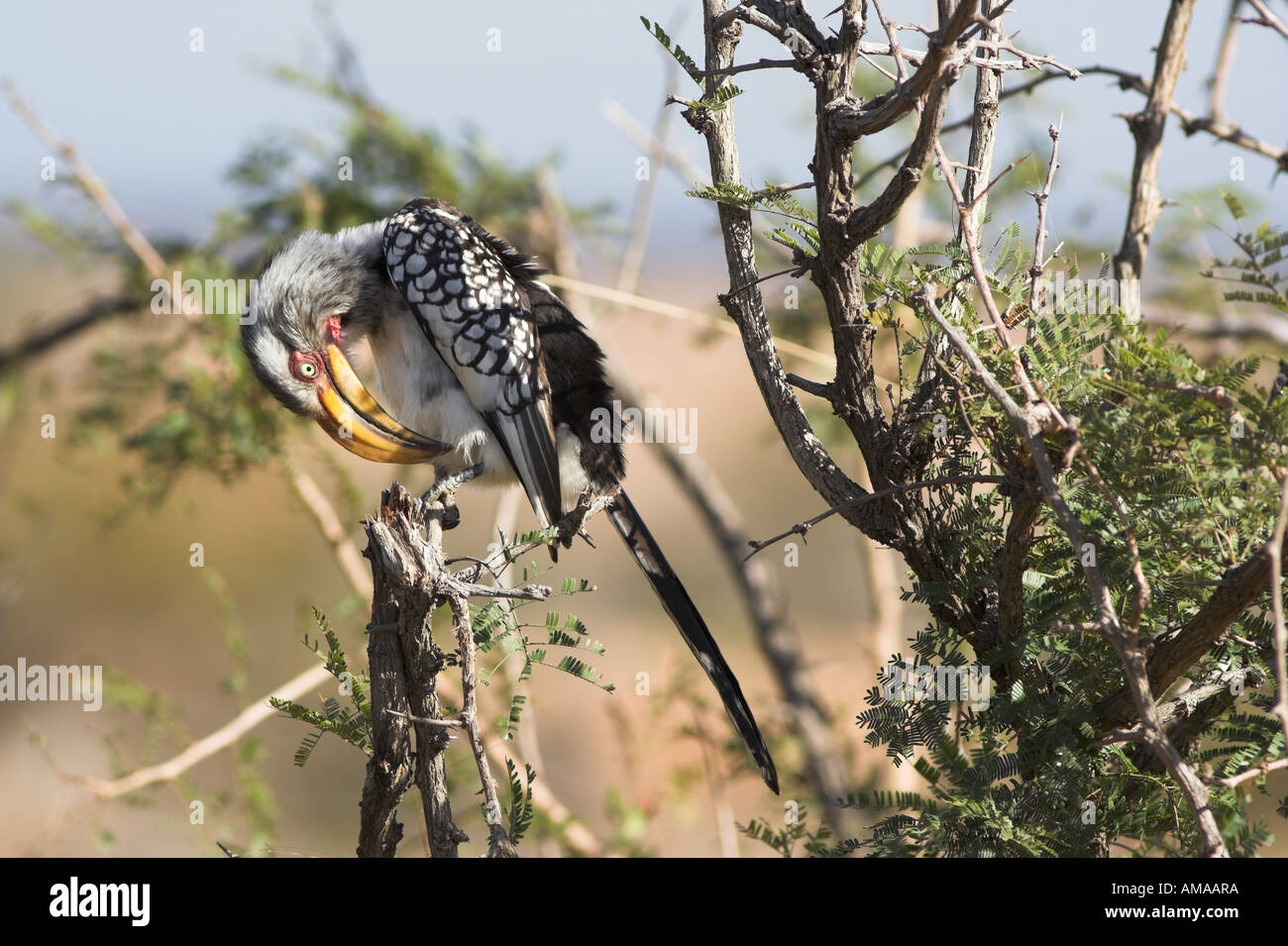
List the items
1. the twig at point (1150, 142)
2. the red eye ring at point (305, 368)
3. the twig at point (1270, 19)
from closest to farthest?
the twig at point (1270, 19)
the twig at point (1150, 142)
the red eye ring at point (305, 368)

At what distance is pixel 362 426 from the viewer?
291 cm

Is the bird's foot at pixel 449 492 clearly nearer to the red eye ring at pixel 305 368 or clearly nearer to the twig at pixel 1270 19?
the red eye ring at pixel 305 368

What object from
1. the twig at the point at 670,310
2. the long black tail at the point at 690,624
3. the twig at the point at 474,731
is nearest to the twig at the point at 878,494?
the twig at the point at 474,731

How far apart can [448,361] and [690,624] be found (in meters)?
1.09

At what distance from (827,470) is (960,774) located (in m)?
0.58

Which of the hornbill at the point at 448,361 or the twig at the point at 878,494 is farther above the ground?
the hornbill at the point at 448,361

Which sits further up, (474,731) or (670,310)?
(670,310)

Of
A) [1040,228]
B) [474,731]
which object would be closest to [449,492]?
[474,731]

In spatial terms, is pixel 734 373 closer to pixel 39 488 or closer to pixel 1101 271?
pixel 39 488

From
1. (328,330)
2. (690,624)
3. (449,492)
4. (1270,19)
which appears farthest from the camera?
(328,330)

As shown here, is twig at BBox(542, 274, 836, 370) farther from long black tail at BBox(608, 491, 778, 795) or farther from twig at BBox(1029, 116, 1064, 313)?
twig at BBox(1029, 116, 1064, 313)

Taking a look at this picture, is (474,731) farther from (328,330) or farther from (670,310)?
(328,330)

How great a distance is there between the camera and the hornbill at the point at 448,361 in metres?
2.87

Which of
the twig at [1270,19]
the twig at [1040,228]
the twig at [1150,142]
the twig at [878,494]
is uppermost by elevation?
the twig at [1150,142]
